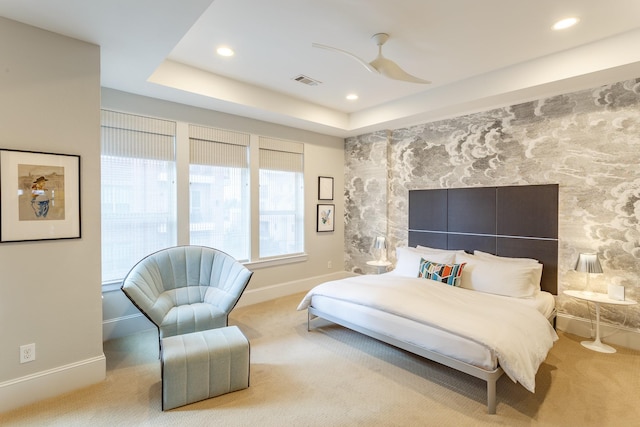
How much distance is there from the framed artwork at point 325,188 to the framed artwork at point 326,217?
0.57 feet

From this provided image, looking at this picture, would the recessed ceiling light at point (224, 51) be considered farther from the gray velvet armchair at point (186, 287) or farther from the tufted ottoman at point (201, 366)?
the tufted ottoman at point (201, 366)

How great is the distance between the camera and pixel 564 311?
355 centimetres

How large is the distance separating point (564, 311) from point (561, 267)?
1.69 feet

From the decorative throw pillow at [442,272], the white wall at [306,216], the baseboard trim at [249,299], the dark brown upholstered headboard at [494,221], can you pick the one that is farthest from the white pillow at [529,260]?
the white wall at [306,216]

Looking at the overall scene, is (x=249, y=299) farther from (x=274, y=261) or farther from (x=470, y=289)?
(x=470, y=289)

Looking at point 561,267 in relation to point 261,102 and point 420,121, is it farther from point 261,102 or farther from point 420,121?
point 261,102

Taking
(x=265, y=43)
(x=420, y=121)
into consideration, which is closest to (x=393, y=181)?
(x=420, y=121)

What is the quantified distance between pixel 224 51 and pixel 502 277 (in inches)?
148

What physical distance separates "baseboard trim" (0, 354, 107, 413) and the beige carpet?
0.20 feet

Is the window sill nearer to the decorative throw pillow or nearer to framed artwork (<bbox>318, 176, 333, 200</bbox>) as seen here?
framed artwork (<bbox>318, 176, 333, 200</bbox>)

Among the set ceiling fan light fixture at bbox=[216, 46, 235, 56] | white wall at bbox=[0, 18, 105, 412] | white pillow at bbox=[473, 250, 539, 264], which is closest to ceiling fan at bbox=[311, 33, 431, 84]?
ceiling fan light fixture at bbox=[216, 46, 235, 56]

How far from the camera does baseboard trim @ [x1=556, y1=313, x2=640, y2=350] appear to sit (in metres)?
3.12

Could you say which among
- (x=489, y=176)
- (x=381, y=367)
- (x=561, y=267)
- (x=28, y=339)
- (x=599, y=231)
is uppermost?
(x=489, y=176)

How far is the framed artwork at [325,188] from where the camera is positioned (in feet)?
17.7
